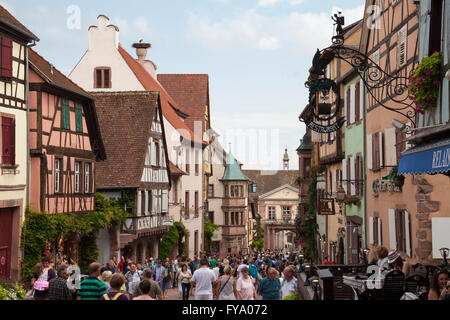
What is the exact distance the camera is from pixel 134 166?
100 feet

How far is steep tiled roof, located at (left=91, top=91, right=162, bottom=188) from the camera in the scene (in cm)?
3022

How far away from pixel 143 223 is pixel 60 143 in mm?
9419

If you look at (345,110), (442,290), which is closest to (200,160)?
(345,110)

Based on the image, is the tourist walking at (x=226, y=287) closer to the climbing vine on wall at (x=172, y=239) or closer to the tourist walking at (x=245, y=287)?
the tourist walking at (x=245, y=287)

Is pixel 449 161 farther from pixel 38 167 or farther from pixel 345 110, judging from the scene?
pixel 345 110

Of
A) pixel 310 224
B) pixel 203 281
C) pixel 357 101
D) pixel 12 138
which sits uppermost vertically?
pixel 357 101

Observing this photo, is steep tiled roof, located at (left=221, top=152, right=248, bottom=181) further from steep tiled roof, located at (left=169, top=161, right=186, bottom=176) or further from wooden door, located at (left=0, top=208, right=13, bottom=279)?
wooden door, located at (left=0, top=208, right=13, bottom=279)

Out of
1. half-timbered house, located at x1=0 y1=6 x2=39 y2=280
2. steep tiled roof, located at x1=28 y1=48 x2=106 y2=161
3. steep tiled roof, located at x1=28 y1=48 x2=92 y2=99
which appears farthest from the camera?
steep tiled roof, located at x1=28 y1=48 x2=106 y2=161

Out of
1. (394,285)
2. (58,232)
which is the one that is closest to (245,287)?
(394,285)

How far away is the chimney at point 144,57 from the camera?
4816 cm

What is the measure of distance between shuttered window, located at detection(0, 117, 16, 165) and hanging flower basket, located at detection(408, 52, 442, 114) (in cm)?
1187

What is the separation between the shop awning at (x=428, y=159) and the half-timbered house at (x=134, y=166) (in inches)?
783

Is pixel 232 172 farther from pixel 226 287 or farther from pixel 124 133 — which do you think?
pixel 226 287

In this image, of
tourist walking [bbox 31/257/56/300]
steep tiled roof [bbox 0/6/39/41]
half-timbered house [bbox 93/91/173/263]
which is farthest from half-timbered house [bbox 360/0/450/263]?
half-timbered house [bbox 93/91/173/263]
